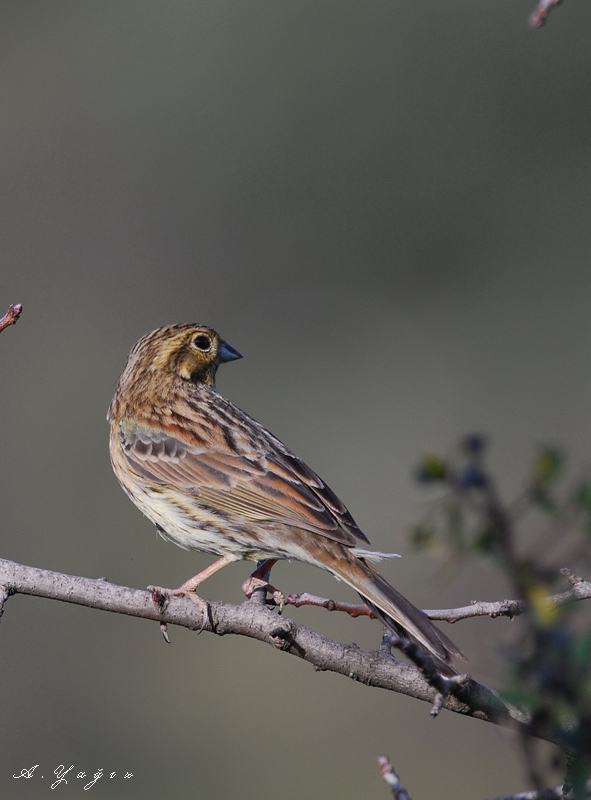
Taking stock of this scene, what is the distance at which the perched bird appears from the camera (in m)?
4.30

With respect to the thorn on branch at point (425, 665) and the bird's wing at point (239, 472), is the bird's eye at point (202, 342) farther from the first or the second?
the thorn on branch at point (425, 665)

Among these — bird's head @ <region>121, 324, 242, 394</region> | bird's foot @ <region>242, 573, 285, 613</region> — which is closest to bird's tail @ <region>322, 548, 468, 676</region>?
bird's foot @ <region>242, 573, 285, 613</region>

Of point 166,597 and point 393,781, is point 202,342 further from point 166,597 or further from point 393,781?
point 393,781

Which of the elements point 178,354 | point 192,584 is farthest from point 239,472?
point 178,354

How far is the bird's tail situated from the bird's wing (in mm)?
122

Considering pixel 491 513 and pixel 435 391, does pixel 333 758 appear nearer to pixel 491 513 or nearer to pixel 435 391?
pixel 435 391

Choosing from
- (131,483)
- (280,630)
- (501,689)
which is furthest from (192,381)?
(501,689)

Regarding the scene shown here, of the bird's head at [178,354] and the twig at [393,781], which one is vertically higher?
the bird's head at [178,354]

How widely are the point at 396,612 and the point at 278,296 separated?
13848 mm

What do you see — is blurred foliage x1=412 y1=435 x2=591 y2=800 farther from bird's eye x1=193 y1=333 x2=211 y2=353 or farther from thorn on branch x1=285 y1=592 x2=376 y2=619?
bird's eye x1=193 y1=333 x2=211 y2=353

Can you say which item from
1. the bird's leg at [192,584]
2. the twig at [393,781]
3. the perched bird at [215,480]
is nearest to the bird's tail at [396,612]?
the perched bird at [215,480]

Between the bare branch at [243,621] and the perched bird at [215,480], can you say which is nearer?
the bare branch at [243,621]

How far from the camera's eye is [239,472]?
486 cm

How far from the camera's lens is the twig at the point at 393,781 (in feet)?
7.25
